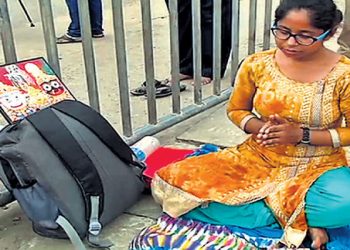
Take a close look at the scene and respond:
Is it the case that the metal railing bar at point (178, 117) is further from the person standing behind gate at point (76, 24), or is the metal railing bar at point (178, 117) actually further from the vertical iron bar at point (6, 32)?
the person standing behind gate at point (76, 24)

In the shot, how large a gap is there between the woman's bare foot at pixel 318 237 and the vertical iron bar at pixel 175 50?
1268mm

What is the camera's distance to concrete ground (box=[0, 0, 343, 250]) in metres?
2.38

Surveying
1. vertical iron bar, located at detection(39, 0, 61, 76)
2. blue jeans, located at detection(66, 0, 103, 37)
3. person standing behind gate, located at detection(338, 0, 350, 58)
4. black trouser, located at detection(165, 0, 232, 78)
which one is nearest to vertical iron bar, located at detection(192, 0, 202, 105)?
black trouser, located at detection(165, 0, 232, 78)

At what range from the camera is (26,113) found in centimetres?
231

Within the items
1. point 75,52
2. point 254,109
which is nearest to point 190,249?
point 254,109

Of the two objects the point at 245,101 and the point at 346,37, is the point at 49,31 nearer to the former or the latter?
the point at 245,101

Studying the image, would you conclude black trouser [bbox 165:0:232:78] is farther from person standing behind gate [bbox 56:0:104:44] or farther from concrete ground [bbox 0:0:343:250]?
person standing behind gate [bbox 56:0:104:44]

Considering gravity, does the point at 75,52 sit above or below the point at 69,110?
below

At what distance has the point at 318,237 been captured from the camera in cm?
209

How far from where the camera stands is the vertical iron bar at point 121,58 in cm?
274

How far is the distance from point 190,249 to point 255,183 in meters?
0.33

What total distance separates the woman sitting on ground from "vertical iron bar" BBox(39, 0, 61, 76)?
63 cm

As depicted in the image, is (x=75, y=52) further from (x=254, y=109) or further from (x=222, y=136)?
(x=254, y=109)

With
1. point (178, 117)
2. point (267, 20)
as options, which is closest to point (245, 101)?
point (178, 117)
